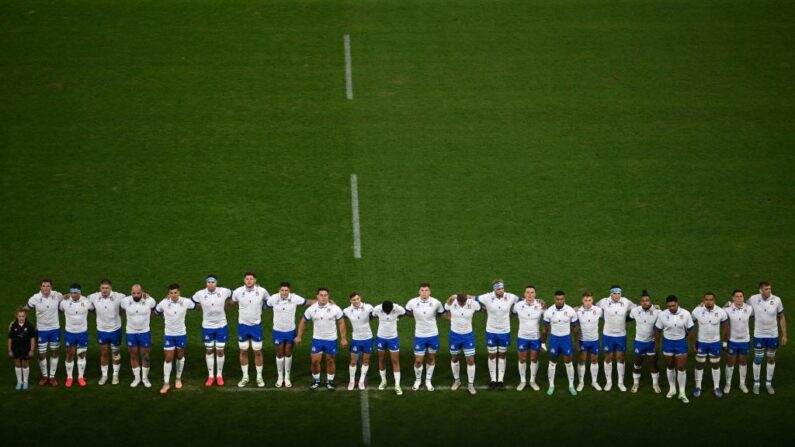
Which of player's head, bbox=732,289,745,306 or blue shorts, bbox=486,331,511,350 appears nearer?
player's head, bbox=732,289,745,306

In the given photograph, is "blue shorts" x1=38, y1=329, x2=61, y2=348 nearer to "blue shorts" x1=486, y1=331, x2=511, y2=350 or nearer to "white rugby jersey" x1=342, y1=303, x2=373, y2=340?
"white rugby jersey" x1=342, y1=303, x2=373, y2=340

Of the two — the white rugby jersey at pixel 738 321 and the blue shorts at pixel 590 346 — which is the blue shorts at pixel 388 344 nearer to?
the blue shorts at pixel 590 346

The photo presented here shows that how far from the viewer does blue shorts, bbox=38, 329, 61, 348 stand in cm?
2144

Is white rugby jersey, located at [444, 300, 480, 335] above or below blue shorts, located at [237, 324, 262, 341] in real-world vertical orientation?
above

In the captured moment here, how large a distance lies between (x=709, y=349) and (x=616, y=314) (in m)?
1.84

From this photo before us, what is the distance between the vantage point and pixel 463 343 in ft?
70.6

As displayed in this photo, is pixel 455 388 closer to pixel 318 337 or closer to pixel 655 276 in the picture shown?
pixel 318 337

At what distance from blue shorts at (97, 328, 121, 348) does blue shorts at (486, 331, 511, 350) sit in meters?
6.82

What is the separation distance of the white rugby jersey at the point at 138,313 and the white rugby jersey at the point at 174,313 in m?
0.22

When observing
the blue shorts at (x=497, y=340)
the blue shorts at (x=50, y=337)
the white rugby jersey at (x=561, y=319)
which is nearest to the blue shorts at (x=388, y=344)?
the blue shorts at (x=497, y=340)

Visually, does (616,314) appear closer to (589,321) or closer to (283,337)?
(589,321)

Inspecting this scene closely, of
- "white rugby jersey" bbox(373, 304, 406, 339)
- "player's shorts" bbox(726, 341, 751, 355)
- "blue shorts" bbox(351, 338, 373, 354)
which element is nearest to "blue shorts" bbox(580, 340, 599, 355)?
"player's shorts" bbox(726, 341, 751, 355)

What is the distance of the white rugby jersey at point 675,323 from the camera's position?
21172 mm

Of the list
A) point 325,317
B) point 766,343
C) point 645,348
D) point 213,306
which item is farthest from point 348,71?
point 766,343
